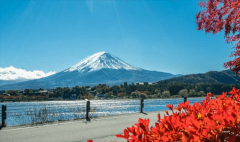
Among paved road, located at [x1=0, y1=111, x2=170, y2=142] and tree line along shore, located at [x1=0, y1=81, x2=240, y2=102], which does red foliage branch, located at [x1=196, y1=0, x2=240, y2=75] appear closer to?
paved road, located at [x1=0, y1=111, x2=170, y2=142]

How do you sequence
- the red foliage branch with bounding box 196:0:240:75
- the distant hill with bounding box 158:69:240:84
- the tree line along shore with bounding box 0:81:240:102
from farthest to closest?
1. the distant hill with bounding box 158:69:240:84
2. the tree line along shore with bounding box 0:81:240:102
3. the red foliage branch with bounding box 196:0:240:75

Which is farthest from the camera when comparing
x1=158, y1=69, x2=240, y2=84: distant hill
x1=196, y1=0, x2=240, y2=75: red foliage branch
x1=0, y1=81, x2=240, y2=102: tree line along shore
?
x1=158, y1=69, x2=240, y2=84: distant hill

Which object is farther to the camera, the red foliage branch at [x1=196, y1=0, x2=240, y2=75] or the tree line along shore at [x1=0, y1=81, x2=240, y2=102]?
the tree line along shore at [x1=0, y1=81, x2=240, y2=102]

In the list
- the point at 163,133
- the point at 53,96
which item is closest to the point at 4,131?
the point at 163,133

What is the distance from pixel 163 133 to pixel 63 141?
225 inches

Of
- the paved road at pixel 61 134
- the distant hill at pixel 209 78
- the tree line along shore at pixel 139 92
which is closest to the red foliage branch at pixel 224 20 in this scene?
the paved road at pixel 61 134

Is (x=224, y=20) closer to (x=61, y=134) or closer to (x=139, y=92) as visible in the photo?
(x=61, y=134)

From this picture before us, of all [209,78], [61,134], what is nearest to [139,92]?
[209,78]

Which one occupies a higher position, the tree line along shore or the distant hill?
the distant hill

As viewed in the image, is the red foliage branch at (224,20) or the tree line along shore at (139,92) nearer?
the red foliage branch at (224,20)

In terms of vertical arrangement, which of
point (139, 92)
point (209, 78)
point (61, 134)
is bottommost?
point (61, 134)

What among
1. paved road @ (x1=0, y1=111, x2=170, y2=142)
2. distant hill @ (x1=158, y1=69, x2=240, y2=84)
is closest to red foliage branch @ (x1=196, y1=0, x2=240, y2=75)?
paved road @ (x1=0, y1=111, x2=170, y2=142)

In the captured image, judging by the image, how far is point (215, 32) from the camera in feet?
23.5

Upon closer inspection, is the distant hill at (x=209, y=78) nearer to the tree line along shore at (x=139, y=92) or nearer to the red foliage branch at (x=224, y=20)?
the tree line along shore at (x=139, y=92)
